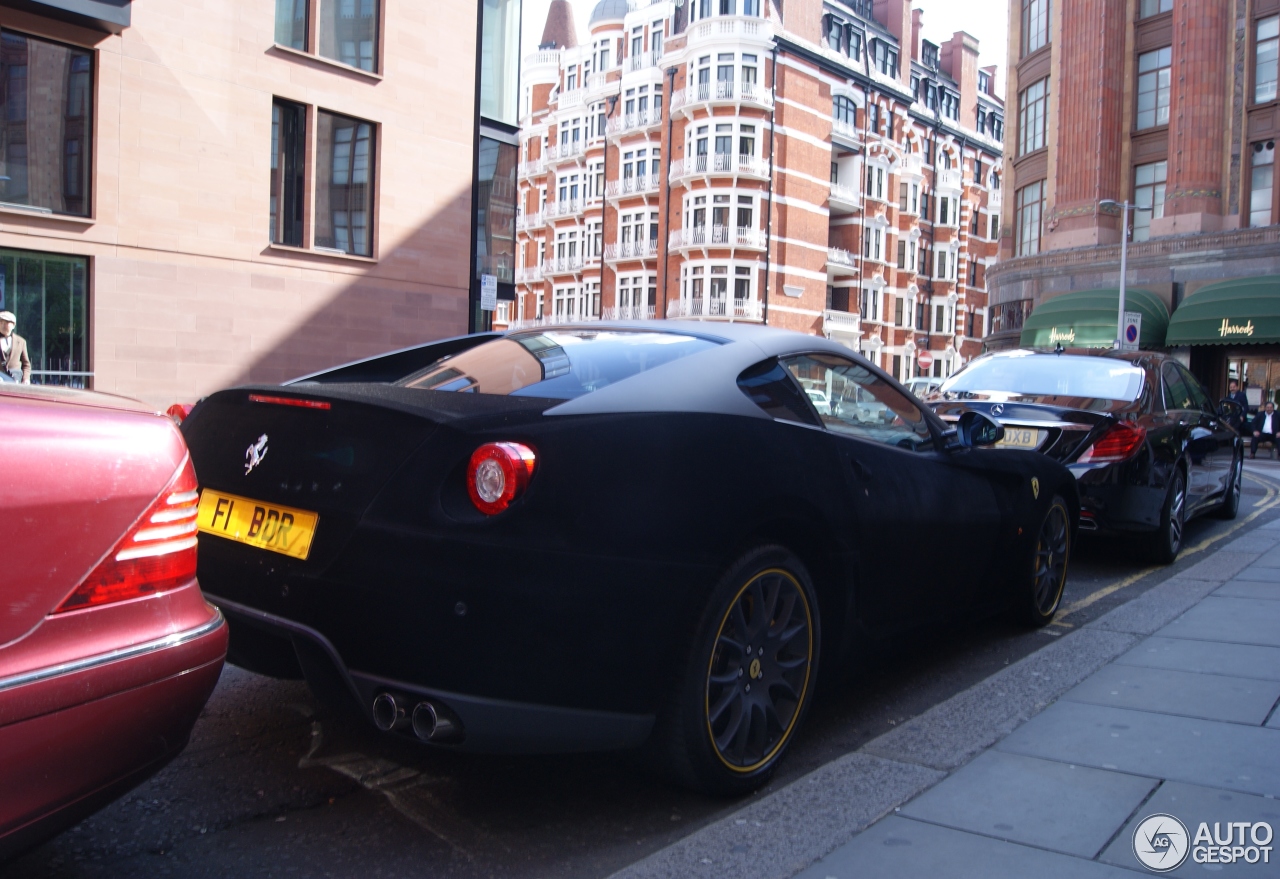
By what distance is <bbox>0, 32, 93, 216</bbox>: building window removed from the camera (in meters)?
14.8

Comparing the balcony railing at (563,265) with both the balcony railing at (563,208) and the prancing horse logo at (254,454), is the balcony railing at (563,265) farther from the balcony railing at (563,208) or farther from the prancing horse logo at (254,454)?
the prancing horse logo at (254,454)

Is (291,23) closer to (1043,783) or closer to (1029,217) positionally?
(1043,783)

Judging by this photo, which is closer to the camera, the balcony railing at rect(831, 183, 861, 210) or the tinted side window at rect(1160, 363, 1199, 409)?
the tinted side window at rect(1160, 363, 1199, 409)

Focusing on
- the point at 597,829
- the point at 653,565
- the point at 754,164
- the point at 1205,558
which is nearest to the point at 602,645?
the point at 653,565

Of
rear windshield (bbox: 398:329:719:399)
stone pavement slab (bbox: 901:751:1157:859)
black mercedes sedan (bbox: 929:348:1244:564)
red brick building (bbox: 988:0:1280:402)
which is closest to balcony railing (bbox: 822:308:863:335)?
red brick building (bbox: 988:0:1280:402)

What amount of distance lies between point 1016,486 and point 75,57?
→ 610 inches

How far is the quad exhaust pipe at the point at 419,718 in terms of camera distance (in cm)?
266

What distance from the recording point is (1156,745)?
357cm

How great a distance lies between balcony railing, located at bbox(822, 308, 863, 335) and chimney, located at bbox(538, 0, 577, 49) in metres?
26.4

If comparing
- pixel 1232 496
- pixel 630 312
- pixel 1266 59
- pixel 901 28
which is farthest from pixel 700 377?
pixel 901 28

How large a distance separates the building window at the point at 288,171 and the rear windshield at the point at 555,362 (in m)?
15.4

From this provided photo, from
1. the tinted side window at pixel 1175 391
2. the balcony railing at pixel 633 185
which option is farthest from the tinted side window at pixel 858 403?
the balcony railing at pixel 633 185

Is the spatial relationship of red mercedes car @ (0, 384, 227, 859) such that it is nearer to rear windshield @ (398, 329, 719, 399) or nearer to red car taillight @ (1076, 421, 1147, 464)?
rear windshield @ (398, 329, 719, 399)

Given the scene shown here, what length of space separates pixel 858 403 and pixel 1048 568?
201 cm
